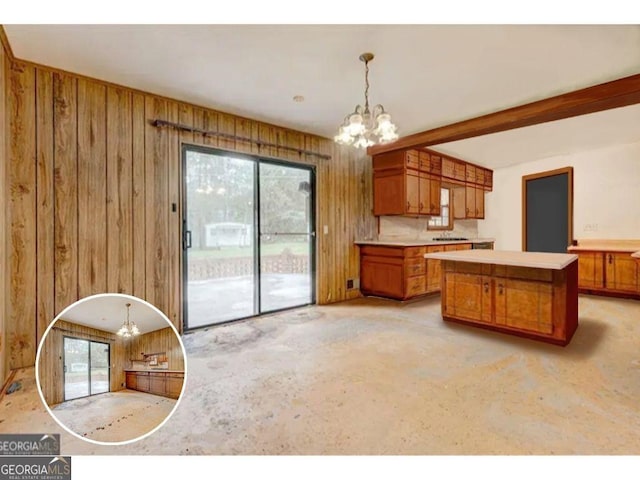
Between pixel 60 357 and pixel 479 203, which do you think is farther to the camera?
pixel 479 203

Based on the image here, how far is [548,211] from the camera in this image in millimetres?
5875

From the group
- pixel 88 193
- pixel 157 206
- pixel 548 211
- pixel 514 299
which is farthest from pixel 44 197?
pixel 548 211

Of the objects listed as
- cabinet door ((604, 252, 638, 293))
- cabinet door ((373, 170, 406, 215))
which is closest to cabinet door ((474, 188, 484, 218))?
cabinet door ((604, 252, 638, 293))

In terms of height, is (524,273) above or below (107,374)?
above

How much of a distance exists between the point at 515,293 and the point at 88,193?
3914 mm

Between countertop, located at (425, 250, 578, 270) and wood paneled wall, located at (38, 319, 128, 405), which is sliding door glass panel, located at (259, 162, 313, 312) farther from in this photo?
wood paneled wall, located at (38, 319, 128, 405)

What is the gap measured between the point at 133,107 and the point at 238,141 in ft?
3.44

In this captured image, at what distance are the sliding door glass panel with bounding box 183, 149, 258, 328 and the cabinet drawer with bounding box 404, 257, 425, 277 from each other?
81.7 inches

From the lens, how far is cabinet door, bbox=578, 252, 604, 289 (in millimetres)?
4590

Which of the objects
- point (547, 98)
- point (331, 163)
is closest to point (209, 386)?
point (331, 163)

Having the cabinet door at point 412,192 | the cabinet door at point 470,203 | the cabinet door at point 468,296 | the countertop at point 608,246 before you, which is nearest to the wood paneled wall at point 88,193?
the cabinet door at point 412,192
